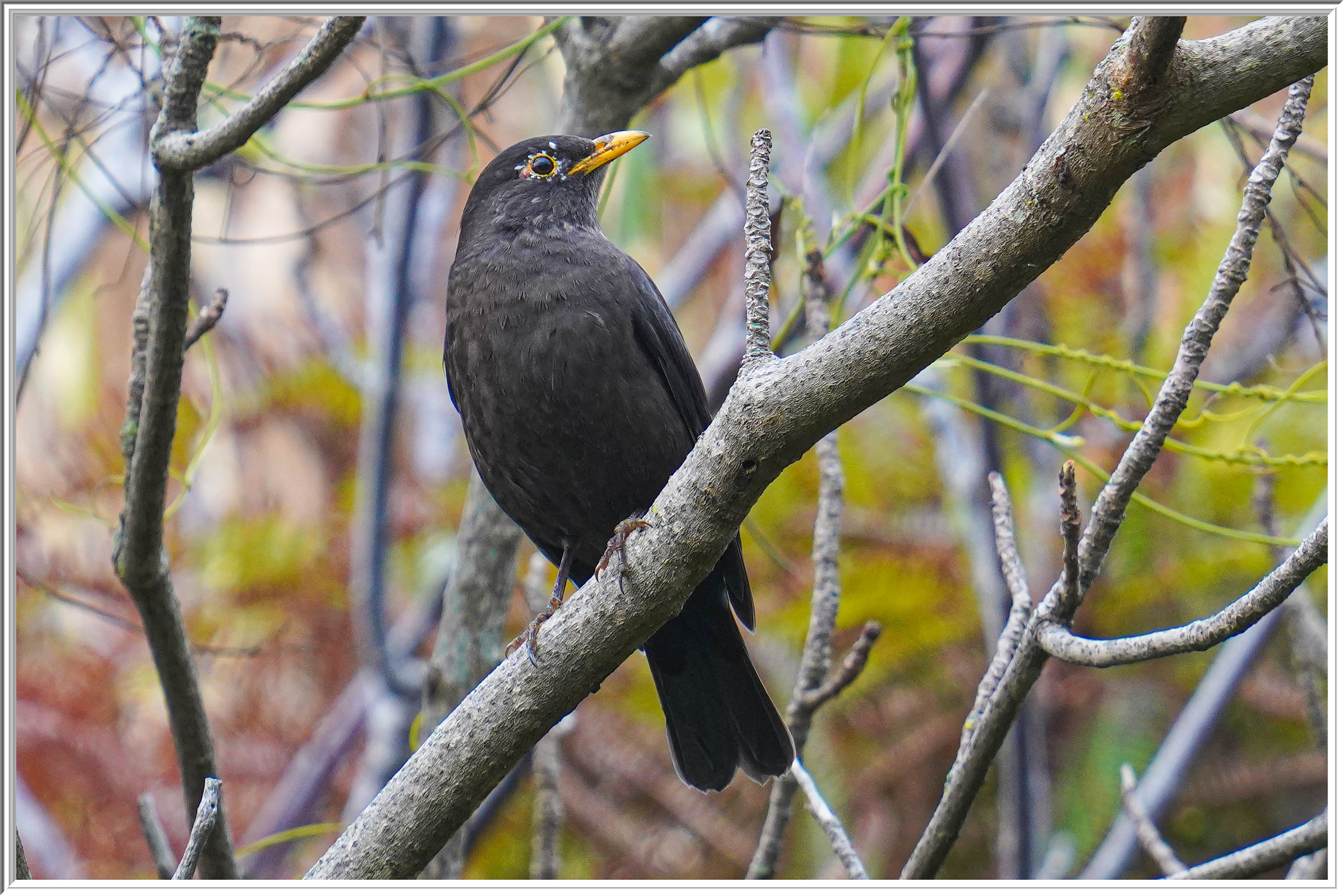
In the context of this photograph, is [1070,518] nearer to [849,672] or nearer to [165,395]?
[849,672]

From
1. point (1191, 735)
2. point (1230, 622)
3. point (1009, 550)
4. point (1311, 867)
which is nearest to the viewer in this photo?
point (1230, 622)

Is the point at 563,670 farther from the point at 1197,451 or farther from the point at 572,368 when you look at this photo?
the point at 1197,451

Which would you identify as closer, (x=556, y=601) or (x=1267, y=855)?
(x=1267, y=855)

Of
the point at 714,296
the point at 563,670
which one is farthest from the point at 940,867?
the point at 714,296

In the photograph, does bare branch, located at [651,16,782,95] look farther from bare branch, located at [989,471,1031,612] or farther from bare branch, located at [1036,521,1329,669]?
bare branch, located at [1036,521,1329,669]

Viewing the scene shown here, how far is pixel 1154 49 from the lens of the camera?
66.3 inches

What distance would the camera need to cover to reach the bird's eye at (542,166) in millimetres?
3580

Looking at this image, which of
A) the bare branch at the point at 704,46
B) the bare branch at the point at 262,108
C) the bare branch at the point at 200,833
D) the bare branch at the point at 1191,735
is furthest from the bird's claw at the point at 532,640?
the bare branch at the point at 1191,735

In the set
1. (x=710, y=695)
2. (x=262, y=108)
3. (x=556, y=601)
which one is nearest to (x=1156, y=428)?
(x=710, y=695)

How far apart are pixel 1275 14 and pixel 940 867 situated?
178 cm

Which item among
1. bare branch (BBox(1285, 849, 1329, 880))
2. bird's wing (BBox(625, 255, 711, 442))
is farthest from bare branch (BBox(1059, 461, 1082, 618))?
bird's wing (BBox(625, 255, 711, 442))

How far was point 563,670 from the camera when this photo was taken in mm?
2164

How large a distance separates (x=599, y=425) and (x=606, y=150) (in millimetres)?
1059

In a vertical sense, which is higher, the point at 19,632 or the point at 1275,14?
the point at 19,632
